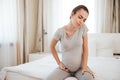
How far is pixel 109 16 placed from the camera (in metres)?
4.10

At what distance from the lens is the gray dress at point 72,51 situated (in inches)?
69.9

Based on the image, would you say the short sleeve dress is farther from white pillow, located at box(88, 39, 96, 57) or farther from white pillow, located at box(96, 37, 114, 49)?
white pillow, located at box(96, 37, 114, 49)

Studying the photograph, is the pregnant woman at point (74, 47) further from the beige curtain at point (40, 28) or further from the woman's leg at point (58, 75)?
the beige curtain at point (40, 28)

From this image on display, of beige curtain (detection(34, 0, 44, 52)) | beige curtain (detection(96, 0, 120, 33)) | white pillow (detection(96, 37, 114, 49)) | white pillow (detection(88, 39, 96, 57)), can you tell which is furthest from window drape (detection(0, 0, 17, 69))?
beige curtain (detection(96, 0, 120, 33))

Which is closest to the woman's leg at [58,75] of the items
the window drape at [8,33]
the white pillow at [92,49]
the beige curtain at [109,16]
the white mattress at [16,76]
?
the white mattress at [16,76]

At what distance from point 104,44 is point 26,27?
1.68 metres

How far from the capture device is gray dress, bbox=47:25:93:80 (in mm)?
1774

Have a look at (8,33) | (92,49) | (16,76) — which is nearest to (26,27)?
(8,33)

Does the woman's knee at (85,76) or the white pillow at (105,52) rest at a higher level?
the woman's knee at (85,76)

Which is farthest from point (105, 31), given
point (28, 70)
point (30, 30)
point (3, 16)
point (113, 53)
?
point (28, 70)

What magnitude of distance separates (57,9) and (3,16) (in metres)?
1.25

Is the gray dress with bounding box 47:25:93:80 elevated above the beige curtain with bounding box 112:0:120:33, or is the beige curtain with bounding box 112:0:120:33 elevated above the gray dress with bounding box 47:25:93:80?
the beige curtain with bounding box 112:0:120:33

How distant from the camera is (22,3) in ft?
13.3

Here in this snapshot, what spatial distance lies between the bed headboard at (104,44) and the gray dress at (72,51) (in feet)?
5.93
